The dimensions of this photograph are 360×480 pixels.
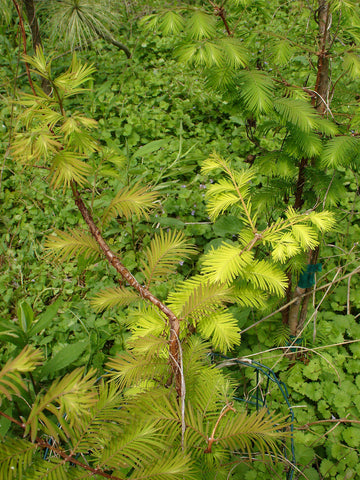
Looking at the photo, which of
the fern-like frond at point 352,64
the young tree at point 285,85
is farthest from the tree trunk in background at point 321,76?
the fern-like frond at point 352,64

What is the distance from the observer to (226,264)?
92 cm

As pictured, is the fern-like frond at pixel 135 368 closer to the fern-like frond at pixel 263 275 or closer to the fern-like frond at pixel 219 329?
the fern-like frond at pixel 219 329

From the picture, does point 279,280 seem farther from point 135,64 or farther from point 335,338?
point 135,64

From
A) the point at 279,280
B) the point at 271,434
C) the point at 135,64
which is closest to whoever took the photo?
the point at 271,434

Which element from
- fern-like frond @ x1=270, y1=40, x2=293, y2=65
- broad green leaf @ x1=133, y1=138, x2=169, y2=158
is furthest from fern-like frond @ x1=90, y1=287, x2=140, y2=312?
broad green leaf @ x1=133, y1=138, x2=169, y2=158

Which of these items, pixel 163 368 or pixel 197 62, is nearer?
pixel 163 368

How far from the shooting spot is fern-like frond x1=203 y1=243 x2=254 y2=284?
0.90 metres

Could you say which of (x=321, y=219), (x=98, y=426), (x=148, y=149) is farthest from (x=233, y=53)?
(x=148, y=149)

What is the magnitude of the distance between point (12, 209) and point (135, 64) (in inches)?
89.9

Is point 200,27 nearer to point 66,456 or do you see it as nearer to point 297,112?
point 297,112

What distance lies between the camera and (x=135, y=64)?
409 centimetres

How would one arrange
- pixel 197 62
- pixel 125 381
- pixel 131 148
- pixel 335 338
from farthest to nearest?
pixel 131 148
pixel 335 338
pixel 197 62
pixel 125 381

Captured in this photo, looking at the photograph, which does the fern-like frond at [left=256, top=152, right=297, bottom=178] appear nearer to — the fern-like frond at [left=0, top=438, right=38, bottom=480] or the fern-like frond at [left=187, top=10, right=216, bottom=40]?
the fern-like frond at [left=187, top=10, right=216, bottom=40]

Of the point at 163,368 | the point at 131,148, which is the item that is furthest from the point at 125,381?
the point at 131,148
